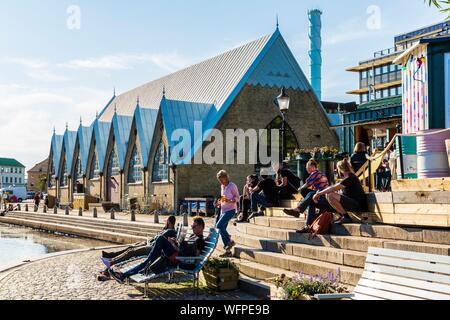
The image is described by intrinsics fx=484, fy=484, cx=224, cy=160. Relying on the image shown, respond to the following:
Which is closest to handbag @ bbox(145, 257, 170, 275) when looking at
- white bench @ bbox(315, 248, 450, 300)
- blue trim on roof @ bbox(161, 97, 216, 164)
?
white bench @ bbox(315, 248, 450, 300)

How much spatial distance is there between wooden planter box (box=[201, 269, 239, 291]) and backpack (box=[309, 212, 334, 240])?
162 centimetres

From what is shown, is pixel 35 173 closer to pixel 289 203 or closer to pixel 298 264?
pixel 289 203

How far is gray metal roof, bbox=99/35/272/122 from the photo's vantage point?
104 feet

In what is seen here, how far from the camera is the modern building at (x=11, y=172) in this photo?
13300 cm

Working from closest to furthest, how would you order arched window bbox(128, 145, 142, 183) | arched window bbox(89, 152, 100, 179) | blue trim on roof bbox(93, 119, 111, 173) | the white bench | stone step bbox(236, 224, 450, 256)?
the white bench → stone step bbox(236, 224, 450, 256) → arched window bbox(128, 145, 142, 183) → blue trim on roof bbox(93, 119, 111, 173) → arched window bbox(89, 152, 100, 179)

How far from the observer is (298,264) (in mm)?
8047

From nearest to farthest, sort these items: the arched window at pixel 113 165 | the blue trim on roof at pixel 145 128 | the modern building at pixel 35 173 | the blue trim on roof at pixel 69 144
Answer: the blue trim on roof at pixel 145 128, the arched window at pixel 113 165, the blue trim on roof at pixel 69 144, the modern building at pixel 35 173

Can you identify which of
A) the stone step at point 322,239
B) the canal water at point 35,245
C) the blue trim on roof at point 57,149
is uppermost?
the blue trim on roof at point 57,149

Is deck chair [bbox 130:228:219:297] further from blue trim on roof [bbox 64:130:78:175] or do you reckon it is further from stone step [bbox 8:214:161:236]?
blue trim on roof [bbox 64:130:78:175]

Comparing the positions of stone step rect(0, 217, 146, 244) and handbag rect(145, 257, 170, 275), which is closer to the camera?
handbag rect(145, 257, 170, 275)

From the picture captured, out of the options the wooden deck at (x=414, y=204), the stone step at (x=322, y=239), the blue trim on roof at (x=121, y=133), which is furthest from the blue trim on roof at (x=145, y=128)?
the wooden deck at (x=414, y=204)

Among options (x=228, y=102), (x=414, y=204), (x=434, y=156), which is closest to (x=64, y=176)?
(x=228, y=102)

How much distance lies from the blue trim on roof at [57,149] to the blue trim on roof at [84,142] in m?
6.51

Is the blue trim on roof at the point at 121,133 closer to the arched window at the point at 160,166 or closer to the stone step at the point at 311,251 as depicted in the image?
the arched window at the point at 160,166
